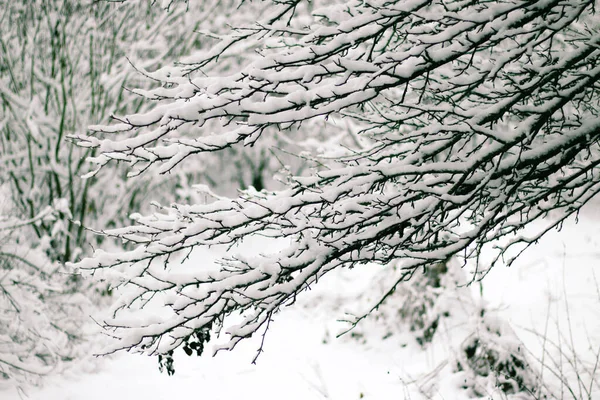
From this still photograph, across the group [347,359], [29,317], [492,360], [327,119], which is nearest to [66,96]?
[29,317]

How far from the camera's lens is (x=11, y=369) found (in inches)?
193

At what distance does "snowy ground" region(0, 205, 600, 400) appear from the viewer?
16.1 feet

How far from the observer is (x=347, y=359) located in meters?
6.40

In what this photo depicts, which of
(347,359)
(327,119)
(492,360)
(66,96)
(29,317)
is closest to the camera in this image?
(327,119)

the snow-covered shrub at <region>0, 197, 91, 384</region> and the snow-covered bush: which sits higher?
the snow-covered bush

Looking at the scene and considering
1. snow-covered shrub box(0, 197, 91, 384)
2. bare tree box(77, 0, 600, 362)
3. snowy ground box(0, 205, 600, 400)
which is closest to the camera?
bare tree box(77, 0, 600, 362)

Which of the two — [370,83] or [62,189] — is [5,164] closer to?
[62,189]

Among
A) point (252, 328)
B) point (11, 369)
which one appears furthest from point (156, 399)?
point (252, 328)

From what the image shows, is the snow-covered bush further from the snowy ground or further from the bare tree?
the bare tree

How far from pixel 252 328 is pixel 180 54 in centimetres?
745

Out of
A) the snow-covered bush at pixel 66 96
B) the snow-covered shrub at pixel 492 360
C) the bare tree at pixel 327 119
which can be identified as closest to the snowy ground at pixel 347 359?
the snow-covered shrub at pixel 492 360

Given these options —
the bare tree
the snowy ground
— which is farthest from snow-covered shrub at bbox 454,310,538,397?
the bare tree

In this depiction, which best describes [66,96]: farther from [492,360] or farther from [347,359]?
[492,360]

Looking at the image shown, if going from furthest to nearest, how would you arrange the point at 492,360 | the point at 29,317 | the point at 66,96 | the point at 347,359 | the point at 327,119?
the point at 66,96, the point at 347,359, the point at 29,317, the point at 492,360, the point at 327,119
